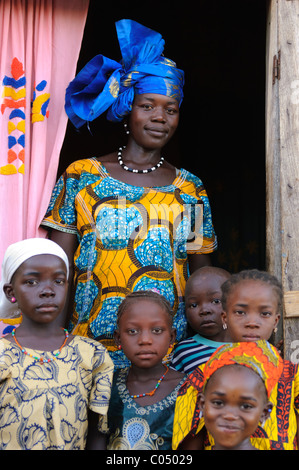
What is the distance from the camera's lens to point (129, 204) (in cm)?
357

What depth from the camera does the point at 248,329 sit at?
108 inches

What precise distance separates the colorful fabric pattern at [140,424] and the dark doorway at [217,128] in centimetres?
317

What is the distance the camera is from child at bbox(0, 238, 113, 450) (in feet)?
8.63

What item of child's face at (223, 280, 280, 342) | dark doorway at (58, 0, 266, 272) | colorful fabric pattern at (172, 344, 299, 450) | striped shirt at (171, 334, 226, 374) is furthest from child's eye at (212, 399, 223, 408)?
dark doorway at (58, 0, 266, 272)

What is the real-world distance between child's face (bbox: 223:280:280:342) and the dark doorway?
3.04m

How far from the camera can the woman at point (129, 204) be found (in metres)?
3.47

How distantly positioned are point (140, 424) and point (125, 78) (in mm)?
1907

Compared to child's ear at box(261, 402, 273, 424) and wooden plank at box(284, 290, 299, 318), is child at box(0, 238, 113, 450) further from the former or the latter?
wooden plank at box(284, 290, 299, 318)

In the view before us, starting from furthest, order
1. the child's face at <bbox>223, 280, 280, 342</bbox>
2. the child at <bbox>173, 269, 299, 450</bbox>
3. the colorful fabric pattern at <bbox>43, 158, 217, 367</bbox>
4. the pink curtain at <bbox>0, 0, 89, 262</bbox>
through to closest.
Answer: the pink curtain at <bbox>0, 0, 89, 262</bbox> < the colorful fabric pattern at <bbox>43, 158, 217, 367</bbox> < the child's face at <bbox>223, 280, 280, 342</bbox> < the child at <bbox>173, 269, 299, 450</bbox>

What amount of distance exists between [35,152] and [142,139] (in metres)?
0.60

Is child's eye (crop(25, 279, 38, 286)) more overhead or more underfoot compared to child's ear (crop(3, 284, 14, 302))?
more overhead

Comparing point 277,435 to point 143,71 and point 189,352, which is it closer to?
point 189,352

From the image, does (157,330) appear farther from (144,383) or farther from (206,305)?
(206,305)

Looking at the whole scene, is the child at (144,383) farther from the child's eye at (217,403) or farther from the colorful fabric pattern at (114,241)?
the child's eye at (217,403)
